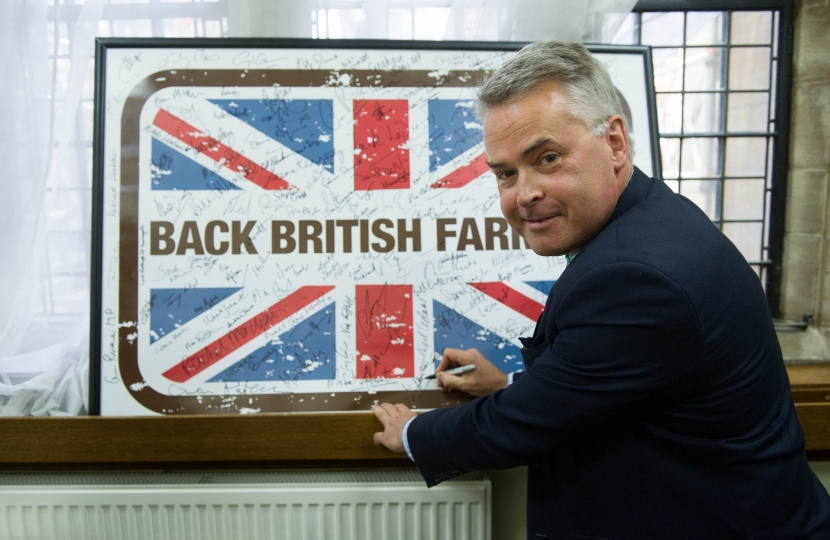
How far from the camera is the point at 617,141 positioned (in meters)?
0.91

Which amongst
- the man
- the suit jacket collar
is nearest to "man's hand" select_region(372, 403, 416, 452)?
the man

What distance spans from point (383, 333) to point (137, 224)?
646 millimetres

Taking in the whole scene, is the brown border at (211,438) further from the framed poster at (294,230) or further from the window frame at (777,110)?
the window frame at (777,110)

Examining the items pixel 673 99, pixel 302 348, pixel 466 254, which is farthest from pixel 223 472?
pixel 673 99

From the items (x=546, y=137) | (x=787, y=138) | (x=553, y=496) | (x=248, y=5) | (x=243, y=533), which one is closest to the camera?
(x=546, y=137)

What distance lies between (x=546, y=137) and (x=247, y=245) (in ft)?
2.57

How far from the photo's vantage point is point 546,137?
2.85 ft

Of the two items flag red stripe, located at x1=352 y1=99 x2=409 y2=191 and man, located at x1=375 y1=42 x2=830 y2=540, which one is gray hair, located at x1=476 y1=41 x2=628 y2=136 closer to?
man, located at x1=375 y1=42 x2=830 y2=540

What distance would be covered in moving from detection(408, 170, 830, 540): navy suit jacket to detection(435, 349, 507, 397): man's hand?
0.33 metres

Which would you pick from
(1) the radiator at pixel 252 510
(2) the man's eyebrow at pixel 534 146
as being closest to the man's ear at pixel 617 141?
(2) the man's eyebrow at pixel 534 146

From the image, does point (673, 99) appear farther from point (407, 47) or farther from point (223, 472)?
point (223, 472)

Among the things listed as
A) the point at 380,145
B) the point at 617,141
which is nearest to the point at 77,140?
the point at 380,145

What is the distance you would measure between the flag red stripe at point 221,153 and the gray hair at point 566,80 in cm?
65

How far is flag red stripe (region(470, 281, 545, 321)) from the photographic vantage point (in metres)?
1.36
